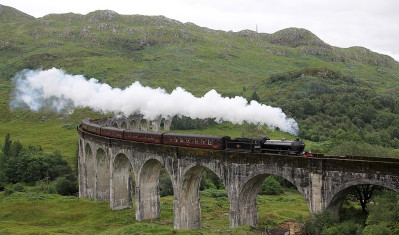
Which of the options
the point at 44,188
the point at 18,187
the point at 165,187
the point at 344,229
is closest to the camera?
the point at 344,229

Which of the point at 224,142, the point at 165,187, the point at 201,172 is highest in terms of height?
the point at 224,142

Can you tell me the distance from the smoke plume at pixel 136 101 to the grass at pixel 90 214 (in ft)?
38.3

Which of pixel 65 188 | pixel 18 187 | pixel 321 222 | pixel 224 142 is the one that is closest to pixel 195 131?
pixel 65 188

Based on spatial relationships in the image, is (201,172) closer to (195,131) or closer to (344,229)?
(344,229)

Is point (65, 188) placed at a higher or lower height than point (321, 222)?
lower

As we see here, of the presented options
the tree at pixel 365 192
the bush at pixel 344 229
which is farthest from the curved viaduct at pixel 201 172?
the tree at pixel 365 192

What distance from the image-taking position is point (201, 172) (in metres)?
39.6

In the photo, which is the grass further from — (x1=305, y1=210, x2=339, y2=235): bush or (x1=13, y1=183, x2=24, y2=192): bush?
(x1=305, y1=210, x2=339, y2=235): bush

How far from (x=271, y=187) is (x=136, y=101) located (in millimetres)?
38163

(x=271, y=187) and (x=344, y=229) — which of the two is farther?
(x=271, y=187)

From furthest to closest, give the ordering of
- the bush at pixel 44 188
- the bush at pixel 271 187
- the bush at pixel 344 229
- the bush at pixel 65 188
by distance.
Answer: the bush at pixel 65 188
the bush at pixel 44 188
the bush at pixel 271 187
the bush at pixel 344 229

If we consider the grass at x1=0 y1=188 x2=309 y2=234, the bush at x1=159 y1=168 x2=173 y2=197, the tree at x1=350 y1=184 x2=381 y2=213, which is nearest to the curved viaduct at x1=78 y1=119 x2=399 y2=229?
the grass at x1=0 y1=188 x2=309 y2=234

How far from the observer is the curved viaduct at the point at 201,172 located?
1045 inches

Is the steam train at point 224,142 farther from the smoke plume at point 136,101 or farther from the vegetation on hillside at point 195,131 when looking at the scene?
the smoke plume at point 136,101
